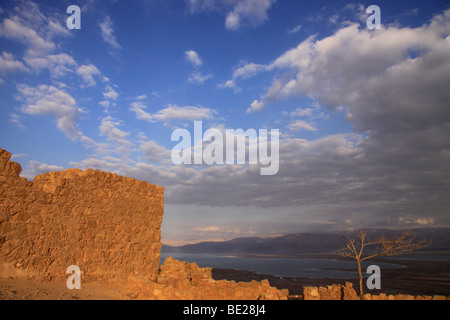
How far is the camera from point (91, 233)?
9.38 metres

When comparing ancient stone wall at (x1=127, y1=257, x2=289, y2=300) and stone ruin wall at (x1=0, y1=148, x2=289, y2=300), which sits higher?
stone ruin wall at (x1=0, y1=148, x2=289, y2=300)

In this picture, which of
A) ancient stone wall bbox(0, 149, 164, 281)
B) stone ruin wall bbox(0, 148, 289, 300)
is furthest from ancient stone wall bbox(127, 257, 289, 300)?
ancient stone wall bbox(0, 149, 164, 281)

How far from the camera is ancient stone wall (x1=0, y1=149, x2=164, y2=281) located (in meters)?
7.50

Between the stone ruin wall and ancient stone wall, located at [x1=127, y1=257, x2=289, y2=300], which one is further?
ancient stone wall, located at [x1=127, y1=257, x2=289, y2=300]

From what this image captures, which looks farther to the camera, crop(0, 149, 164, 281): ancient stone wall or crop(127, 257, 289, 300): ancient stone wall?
crop(127, 257, 289, 300): ancient stone wall

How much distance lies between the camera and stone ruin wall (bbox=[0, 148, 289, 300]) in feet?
24.7

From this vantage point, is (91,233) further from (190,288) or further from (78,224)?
(190,288)

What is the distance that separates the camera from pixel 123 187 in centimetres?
1057

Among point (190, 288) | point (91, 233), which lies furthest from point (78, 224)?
point (190, 288)

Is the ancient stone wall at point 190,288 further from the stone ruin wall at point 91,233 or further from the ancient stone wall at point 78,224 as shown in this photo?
the ancient stone wall at point 78,224

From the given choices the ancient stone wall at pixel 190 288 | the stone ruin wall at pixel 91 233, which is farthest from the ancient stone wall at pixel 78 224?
the ancient stone wall at pixel 190 288

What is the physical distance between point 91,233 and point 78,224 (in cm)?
60

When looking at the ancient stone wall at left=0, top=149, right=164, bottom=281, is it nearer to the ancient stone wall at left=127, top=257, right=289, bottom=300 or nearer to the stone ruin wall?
the stone ruin wall

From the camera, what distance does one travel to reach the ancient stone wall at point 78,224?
7500 mm
